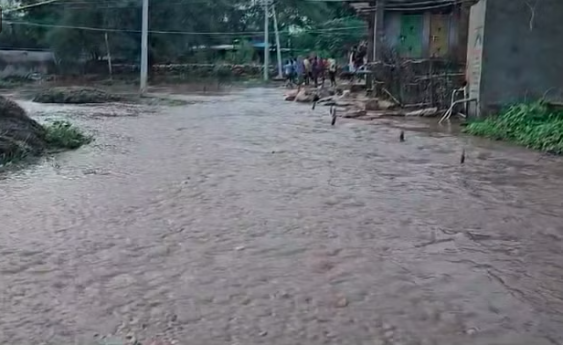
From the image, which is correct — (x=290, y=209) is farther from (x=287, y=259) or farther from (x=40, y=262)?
(x=40, y=262)

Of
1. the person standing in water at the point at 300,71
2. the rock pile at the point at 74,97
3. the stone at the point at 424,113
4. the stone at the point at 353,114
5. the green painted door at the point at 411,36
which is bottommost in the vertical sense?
the rock pile at the point at 74,97

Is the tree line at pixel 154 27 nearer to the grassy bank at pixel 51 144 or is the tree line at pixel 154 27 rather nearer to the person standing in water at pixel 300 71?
the person standing in water at pixel 300 71

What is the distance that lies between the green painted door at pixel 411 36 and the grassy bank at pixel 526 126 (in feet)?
33.3

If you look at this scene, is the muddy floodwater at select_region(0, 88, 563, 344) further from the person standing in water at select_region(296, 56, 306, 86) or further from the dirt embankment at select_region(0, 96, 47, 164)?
the person standing in water at select_region(296, 56, 306, 86)

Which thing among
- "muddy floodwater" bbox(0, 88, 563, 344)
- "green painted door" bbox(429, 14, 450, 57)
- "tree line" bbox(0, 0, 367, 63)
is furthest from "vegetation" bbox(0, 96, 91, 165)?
"tree line" bbox(0, 0, 367, 63)

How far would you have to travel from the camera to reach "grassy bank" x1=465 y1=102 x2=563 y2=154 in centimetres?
1056

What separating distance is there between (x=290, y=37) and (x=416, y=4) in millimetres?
25892

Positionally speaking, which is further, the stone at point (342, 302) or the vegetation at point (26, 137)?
the vegetation at point (26, 137)

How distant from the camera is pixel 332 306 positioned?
3928 mm

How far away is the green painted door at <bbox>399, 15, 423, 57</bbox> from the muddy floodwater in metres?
13.1

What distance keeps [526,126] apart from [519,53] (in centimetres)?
234

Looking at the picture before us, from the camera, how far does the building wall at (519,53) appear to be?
1307cm

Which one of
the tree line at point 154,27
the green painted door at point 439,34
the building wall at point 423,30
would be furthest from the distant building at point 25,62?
the green painted door at point 439,34

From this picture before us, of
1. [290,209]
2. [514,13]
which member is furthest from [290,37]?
[290,209]
